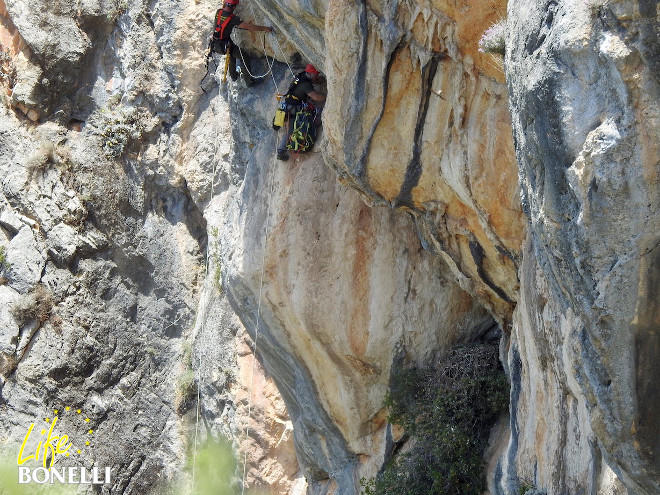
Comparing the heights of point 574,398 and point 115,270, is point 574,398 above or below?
below

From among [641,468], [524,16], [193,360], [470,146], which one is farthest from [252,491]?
[524,16]

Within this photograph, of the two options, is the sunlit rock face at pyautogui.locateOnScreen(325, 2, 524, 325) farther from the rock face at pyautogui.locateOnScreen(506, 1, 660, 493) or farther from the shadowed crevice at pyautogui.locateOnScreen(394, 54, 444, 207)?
the rock face at pyautogui.locateOnScreen(506, 1, 660, 493)

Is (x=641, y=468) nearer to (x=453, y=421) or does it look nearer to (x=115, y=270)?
(x=453, y=421)

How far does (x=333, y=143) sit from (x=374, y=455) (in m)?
4.25

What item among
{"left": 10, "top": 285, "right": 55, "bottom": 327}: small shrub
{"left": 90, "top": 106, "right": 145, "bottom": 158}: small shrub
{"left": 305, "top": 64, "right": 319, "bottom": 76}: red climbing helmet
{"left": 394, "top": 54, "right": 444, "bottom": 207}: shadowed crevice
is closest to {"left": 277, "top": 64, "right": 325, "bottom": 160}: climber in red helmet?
{"left": 305, "top": 64, "right": 319, "bottom": 76}: red climbing helmet

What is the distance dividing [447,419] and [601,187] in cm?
568

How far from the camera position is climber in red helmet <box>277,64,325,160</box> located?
9.60m

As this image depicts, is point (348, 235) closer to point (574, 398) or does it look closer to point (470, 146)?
point (470, 146)

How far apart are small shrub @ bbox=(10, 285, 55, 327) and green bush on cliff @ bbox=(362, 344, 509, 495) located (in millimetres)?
6555

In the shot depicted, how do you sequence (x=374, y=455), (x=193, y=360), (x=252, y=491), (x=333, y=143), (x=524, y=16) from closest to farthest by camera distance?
(x=524, y=16), (x=333, y=143), (x=374, y=455), (x=252, y=491), (x=193, y=360)

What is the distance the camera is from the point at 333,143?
327 inches

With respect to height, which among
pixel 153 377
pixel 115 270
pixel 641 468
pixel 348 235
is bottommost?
pixel 641 468

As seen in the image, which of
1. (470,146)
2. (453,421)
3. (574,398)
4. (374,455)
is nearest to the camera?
(574,398)

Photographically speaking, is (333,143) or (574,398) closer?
(574,398)
